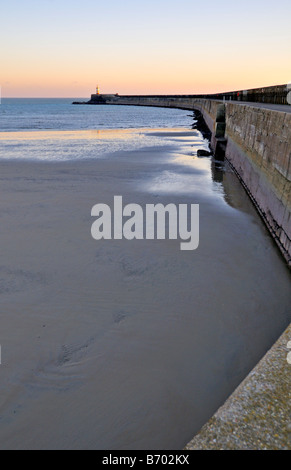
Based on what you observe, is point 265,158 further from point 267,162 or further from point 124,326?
point 124,326

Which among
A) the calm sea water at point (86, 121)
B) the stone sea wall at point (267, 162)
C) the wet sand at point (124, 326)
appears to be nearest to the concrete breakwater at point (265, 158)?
the stone sea wall at point (267, 162)

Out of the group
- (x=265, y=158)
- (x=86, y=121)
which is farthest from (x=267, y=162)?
(x=86, y=121)

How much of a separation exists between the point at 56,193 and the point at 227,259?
19.9 ft

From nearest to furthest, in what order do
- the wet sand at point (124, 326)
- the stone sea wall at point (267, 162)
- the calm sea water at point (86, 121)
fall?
the wet sand at point (124, 326), the stone sea wall at point (267, 162), the calm sea water at point (86, 121)

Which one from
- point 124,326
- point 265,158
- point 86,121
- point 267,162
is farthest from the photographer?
point 86,121

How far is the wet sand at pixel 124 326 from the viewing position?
307cm

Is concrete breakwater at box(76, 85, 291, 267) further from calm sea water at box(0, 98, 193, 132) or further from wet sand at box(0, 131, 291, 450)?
calm sea water at box(0, 98, 193, 132)

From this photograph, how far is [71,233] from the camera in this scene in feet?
23.5

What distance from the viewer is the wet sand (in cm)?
307

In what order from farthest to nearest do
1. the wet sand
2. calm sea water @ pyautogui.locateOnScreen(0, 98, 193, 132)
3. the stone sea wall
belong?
calm sea water @ pyautogui.locateOnScreen(0, 98, 193, 132)
the stone sea wall
the wet sand

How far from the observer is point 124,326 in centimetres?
432

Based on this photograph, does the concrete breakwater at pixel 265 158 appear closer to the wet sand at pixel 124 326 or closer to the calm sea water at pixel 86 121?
the wet sand at pixel 124 326

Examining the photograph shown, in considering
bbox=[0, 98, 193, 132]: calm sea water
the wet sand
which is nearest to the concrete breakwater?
the wet sand

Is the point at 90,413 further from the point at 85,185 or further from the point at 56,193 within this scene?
the point at 85,185
